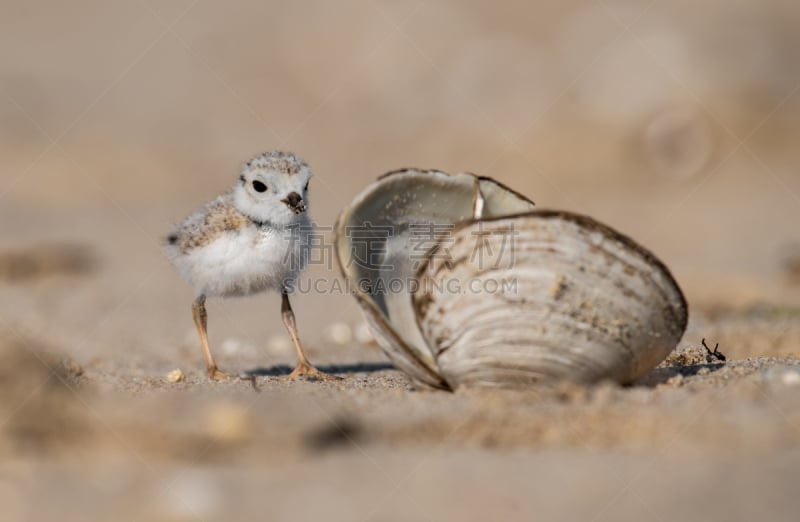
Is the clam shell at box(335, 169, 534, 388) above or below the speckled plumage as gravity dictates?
above

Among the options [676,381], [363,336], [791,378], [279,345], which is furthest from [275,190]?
[791,378]

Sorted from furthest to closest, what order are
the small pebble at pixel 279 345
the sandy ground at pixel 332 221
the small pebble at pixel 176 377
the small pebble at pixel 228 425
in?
1. the small pebble at pixel 279 345
2. the small pebble at pixel 176 377
3. the small pebble at pixel 228 425
4. the sandy ground at pixel 332 221

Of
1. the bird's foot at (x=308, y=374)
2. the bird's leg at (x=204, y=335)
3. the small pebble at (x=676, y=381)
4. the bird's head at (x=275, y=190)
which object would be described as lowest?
the bird's leg at (x=204, y=335)

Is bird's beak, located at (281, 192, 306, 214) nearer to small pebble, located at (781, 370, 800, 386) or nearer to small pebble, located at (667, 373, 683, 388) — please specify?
small pebble, located at (667, 373, 683, 388)

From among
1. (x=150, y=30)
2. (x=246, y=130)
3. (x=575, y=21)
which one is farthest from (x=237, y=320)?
(x=150, y=30)

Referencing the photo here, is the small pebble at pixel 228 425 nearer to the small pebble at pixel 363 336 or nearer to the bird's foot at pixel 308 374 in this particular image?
the bird's foot at pixel 308 374

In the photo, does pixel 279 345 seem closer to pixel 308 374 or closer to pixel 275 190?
pixel 308 374

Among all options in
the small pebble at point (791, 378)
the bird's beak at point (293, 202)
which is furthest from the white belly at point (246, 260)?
the small pebble at point (791, 378)

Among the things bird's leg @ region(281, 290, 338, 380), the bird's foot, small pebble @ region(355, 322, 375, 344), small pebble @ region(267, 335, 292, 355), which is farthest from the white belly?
small pebble @ region(355, 322, 375, 344)
